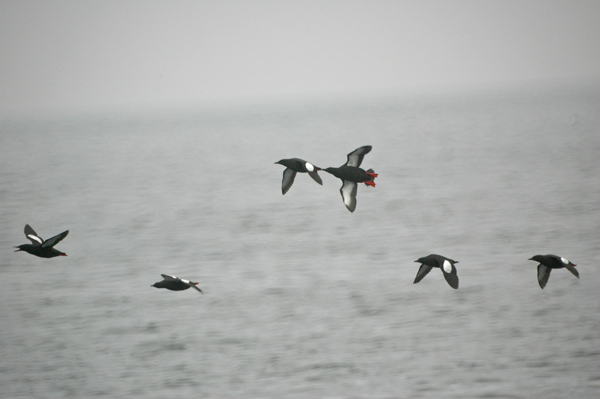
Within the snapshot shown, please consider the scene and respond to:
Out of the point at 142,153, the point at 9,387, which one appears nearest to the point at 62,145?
the point at 142,153

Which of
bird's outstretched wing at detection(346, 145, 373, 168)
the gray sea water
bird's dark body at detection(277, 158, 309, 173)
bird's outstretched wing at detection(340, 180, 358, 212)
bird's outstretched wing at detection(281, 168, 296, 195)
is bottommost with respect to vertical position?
the gray sea water

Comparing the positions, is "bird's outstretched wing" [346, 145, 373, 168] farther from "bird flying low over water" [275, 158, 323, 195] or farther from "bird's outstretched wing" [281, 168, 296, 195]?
"bird's outstretched wing" [281, 168, 296, 195]

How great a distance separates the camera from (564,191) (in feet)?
158

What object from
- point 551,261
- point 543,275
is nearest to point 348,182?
point 551,261

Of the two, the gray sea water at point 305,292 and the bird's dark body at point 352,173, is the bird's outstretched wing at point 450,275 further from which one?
the gray sea water at point 305,292

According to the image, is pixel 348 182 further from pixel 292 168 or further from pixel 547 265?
pixel 547 265

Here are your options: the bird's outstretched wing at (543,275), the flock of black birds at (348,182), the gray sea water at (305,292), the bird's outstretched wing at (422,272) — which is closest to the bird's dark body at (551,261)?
the flock of black birds at (348,182)

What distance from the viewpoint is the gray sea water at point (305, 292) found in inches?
782

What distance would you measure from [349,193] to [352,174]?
1.29 ft

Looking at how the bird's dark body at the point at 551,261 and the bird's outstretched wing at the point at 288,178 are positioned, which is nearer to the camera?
the bird's outstretched wing at the point at 288,178

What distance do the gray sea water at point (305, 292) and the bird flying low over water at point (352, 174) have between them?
717cm

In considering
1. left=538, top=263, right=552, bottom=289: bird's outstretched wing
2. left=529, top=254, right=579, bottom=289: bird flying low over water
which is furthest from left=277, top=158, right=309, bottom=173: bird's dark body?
left=538, top=263, right=552, bottom=289: bird's outstretched wing

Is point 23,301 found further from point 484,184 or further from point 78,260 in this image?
point 484,184

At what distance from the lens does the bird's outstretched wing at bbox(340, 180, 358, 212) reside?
13.1 metres
